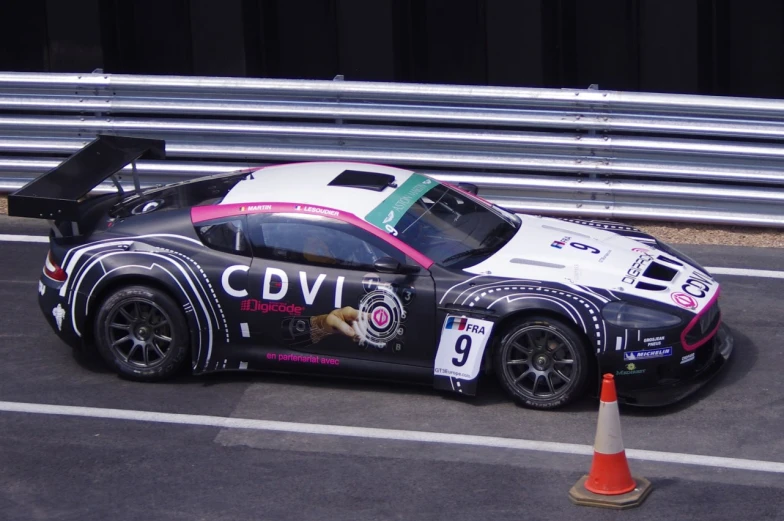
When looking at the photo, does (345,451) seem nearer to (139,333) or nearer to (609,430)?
(609,430)

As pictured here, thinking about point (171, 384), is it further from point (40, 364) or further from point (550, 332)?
point (550, 332)

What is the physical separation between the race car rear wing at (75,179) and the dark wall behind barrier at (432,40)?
23.9ft

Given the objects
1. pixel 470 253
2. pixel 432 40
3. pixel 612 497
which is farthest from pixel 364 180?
pixel 432 40

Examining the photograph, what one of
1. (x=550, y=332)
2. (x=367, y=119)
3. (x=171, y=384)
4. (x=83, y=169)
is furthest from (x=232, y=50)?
(x=550, y=332)

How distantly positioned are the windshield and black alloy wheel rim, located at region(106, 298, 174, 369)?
1553 millimetres

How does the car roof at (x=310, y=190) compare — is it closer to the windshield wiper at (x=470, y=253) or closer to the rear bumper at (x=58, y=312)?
the windshield wiper at (x=470, y=253)

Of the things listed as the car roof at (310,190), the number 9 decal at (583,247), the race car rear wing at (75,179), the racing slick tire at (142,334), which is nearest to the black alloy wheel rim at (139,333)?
the racing slick tire at (142,334)

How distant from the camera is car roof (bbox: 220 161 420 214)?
284 inches

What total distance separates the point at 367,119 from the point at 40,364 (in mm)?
4220

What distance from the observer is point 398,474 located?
605cm

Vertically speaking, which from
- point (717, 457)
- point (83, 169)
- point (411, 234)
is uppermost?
point (83, 169)

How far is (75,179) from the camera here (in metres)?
7.62

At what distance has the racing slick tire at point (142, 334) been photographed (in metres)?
7.20

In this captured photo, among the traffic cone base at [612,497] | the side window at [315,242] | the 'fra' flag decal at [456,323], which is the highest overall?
the side window at [315,242]
